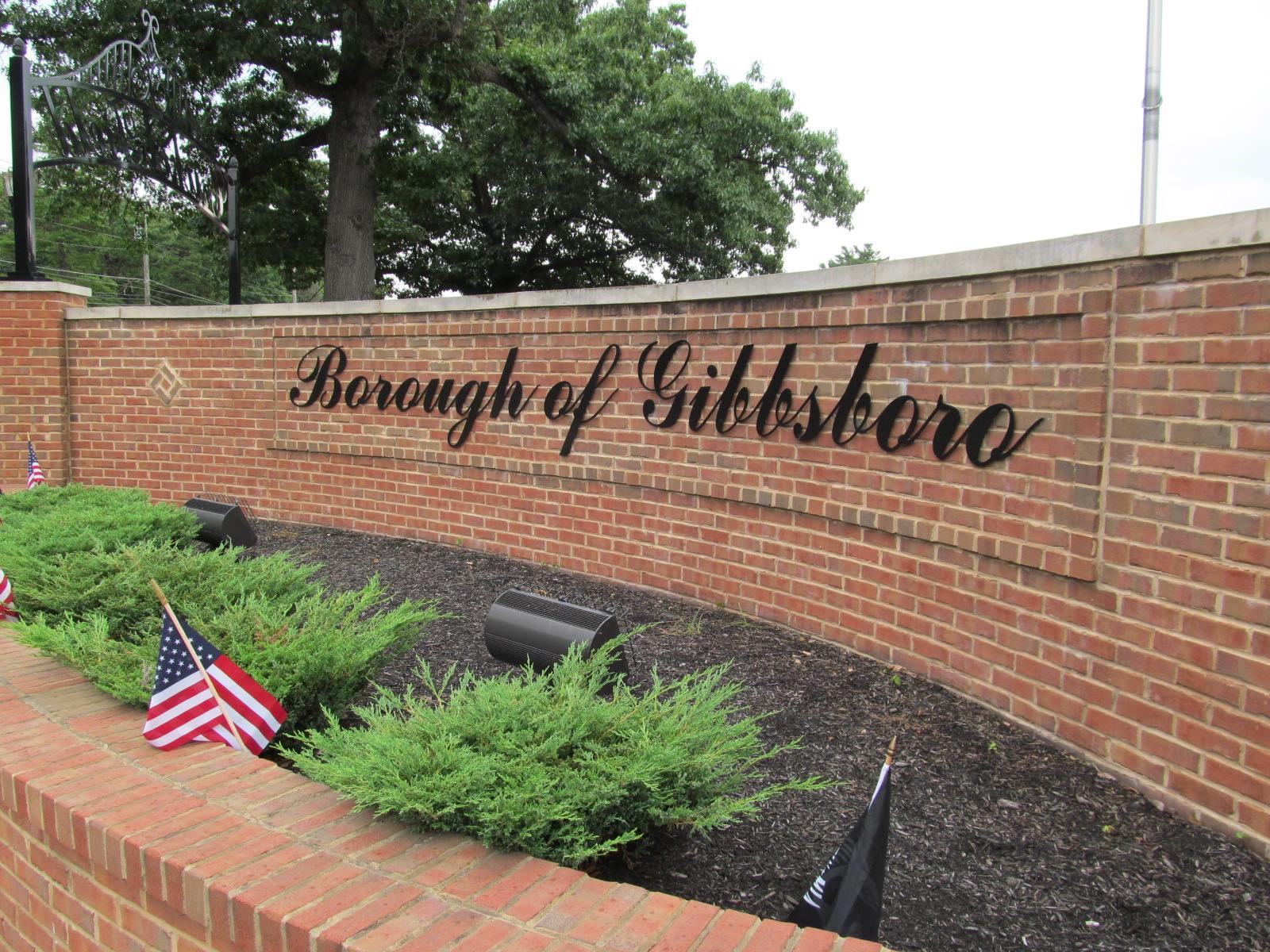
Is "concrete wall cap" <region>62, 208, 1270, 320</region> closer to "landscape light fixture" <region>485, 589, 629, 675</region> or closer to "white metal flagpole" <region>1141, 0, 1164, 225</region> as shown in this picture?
"landscape light fixture" <region>485, 589, 629, 675</region>

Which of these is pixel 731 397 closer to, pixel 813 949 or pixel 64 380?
pixel 813 949

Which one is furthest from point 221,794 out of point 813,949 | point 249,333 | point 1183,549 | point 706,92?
point 706,92

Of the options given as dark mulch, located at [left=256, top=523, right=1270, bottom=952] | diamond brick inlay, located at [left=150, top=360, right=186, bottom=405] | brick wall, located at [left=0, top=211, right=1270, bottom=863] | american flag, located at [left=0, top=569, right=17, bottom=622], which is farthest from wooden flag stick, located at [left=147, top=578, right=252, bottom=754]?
diamond brick inlay, located at [left=150, top=360, right=186, bottom=405]

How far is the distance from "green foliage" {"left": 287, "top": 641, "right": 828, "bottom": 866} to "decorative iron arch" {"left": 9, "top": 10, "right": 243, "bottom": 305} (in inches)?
375

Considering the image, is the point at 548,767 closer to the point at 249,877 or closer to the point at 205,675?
the point at 249,877

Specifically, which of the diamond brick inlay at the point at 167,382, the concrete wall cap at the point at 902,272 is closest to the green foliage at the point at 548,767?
the concrete wall cap at the point at 902,272

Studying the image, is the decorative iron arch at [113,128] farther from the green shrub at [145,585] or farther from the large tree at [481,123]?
the green shrub at [145,585]

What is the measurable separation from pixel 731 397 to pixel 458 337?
2898mm

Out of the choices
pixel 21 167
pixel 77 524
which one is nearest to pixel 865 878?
pixel 77 524

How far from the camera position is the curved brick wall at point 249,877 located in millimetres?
2068

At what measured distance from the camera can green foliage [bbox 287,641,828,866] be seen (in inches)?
96.5

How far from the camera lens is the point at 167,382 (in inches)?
390

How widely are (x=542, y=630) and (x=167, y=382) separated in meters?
7.51

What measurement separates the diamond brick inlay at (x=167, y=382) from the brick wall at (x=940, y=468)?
182 centimetres
